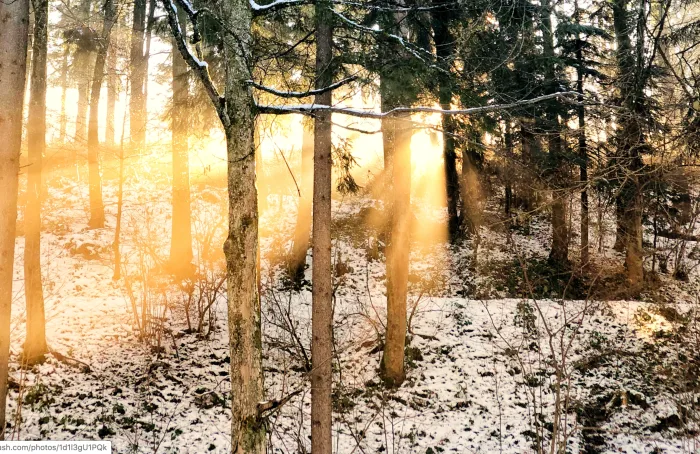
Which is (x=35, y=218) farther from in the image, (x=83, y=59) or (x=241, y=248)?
(x=83, y=59)

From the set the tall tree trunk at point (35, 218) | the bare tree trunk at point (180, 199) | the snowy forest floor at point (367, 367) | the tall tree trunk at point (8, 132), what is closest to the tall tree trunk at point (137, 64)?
the bare tree trunk at point (180, 199)

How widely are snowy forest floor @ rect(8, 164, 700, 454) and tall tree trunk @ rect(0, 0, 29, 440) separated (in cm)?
197

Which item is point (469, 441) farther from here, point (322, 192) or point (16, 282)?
point (16, 282)

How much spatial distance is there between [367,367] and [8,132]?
6.81m

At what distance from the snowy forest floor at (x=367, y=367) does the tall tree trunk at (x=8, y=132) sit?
1.97 metres

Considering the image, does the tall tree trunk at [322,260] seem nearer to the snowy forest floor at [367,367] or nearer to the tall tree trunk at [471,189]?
the snowy forest floor at [367,367]

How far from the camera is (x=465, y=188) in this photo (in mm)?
15008

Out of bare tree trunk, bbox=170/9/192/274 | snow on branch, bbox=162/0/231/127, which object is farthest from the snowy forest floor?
snow on branch, bbox=162/0/231/127

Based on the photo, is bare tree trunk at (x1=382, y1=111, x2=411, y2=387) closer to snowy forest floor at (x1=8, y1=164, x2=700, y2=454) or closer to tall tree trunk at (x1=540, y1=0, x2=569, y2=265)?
snowy forest floor at (x1=8, y1=164, x2=700, y2=454)

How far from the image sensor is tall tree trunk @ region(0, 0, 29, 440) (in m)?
4.04

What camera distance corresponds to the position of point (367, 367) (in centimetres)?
791

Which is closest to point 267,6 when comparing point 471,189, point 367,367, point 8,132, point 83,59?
point 8,132

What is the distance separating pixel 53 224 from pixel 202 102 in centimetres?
796

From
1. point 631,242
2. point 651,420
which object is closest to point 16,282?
point 651,420
